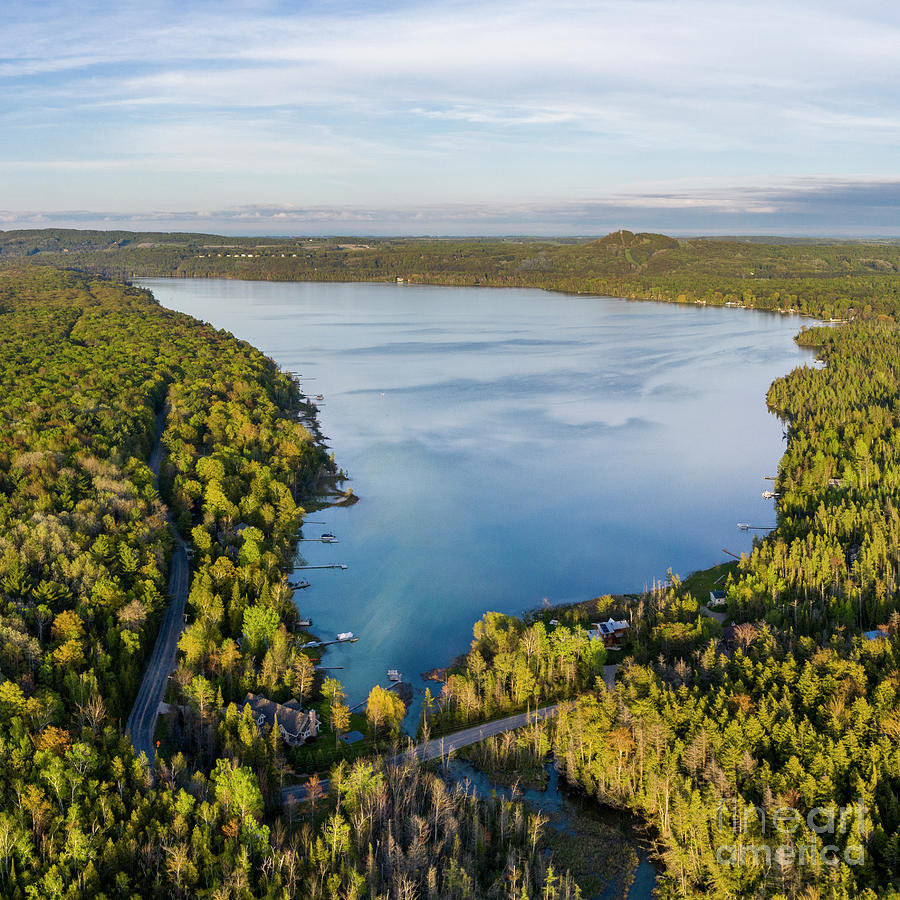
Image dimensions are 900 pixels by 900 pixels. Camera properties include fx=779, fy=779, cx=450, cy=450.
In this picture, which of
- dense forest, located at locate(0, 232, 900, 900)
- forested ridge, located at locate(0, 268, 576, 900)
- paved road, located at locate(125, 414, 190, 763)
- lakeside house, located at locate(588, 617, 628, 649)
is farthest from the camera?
lakeside house, located at locate(588, 617, 628, 649)

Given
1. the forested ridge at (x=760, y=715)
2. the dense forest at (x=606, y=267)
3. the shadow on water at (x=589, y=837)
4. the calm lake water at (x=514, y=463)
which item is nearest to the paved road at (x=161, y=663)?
the calm lake water at (x=514, y=463)

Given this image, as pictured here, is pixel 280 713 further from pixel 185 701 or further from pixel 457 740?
pixel 457 740

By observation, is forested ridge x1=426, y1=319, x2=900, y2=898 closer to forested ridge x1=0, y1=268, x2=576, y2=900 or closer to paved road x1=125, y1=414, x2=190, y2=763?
forested ridge x1=0, y1=268, x2=576, y2=900

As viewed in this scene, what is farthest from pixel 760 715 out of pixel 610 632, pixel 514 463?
pixel 514 463

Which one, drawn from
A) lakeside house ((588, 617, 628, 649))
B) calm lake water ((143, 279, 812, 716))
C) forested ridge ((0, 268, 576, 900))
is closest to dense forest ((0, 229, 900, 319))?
calm lake water ((143, 279, 812, 716))

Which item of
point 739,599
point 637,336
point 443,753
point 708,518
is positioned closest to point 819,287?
point 637,336

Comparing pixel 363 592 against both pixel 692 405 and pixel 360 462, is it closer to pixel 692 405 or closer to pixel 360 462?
pixel 360 462
